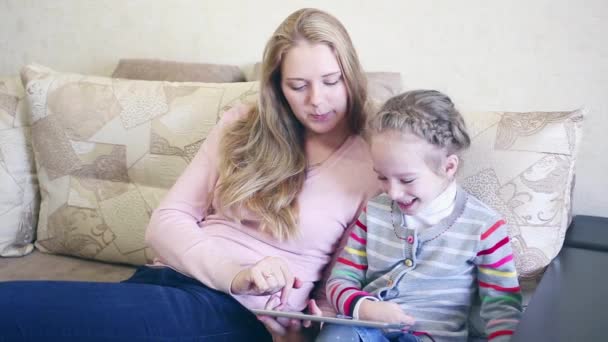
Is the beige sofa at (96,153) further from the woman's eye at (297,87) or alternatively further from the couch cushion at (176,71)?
the woman's eye at (297,87)

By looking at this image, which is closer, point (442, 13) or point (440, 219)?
point (440, 219)

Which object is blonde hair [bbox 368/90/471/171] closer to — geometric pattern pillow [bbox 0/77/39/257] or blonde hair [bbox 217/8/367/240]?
blonde hair [bbox 217/8/367/240]

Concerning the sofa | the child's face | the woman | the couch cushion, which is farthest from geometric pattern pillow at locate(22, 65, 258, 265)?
the child's face

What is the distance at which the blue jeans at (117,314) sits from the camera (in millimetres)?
965

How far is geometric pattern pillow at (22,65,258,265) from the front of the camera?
1.50m

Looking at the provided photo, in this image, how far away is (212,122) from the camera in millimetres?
1456

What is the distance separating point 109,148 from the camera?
5.13 feet

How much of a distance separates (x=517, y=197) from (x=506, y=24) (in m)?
0.50

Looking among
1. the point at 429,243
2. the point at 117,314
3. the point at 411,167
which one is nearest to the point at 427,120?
the point at 411,167

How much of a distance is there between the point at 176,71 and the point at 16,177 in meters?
0.58

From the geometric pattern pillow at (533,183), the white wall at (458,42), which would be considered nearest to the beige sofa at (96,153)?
the white wall at (458,42)

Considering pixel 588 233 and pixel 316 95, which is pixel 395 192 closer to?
Result: pixel 316 95

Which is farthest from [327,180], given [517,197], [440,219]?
[517,197]

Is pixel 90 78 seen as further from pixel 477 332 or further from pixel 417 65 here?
pixel 477 332
